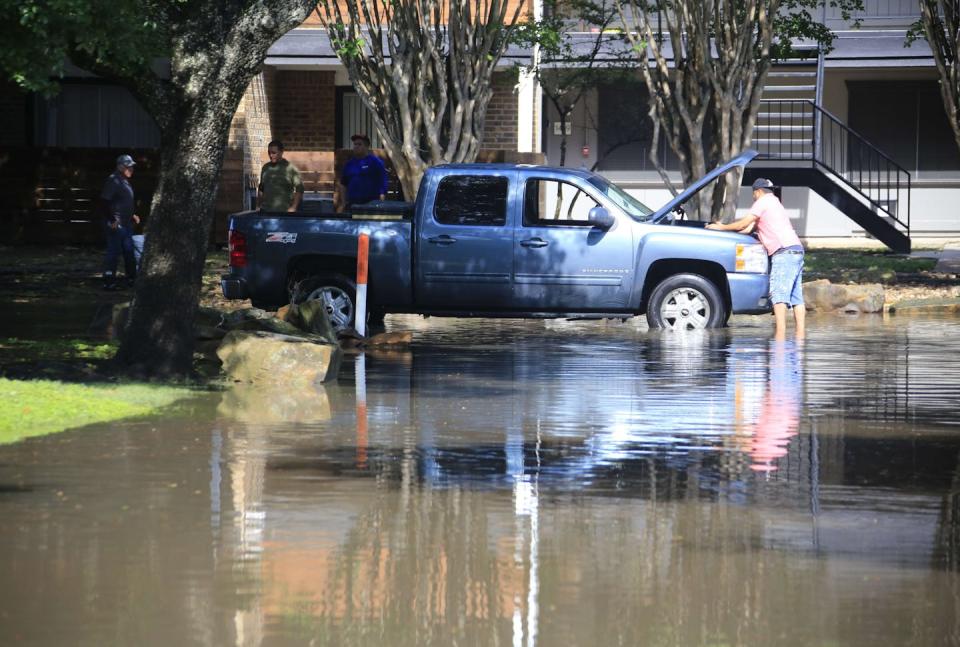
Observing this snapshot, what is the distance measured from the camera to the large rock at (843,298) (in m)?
21.2

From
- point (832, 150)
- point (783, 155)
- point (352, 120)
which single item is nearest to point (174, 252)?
point (352, 120)

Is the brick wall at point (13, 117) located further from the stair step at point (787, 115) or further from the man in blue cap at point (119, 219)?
the stair step at point (787, 115)

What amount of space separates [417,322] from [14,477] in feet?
37.7

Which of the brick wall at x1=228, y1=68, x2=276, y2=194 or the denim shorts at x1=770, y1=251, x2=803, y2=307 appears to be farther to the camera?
the brick wall at x1=228, y1=68, x2=276, y2=194

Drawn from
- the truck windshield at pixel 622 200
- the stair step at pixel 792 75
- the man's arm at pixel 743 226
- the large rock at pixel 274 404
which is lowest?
the large rock at pixel 274 404

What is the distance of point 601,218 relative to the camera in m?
17.4

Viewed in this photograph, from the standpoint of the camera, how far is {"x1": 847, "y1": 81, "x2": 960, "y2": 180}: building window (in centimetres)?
3506

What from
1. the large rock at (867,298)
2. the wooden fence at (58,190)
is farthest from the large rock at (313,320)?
the wooden fence at (58,190)

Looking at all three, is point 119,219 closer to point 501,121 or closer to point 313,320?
point 313,320

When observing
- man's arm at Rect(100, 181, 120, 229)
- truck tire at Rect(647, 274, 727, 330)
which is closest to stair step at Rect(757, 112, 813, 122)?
man's arm at Rect(100, 181, 120, 229)

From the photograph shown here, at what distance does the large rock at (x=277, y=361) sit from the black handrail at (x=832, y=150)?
739 inches

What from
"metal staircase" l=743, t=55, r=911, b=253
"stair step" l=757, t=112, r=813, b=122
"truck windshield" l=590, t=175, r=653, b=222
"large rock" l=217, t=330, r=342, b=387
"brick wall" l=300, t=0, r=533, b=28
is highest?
"brick wall" l=300, t=0, r=533, b=28

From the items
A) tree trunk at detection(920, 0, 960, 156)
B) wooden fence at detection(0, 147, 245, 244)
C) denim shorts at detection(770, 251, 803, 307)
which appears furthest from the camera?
wooden fence at detection(0, 147, 245, 244)

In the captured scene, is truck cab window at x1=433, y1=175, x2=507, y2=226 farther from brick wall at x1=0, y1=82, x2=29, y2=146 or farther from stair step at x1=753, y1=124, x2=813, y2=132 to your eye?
brick wall at x1=0, y1=82, x2=29, y2=146
